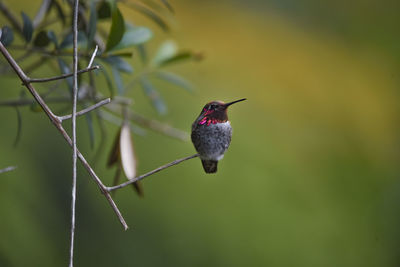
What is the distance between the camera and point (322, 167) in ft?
7.72

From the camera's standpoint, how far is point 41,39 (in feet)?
3.47

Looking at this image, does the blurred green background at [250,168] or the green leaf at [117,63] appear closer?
the green leaf at [117,63]

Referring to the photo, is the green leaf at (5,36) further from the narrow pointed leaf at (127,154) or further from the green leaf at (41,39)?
the narrow pointed leaf at (127,154)

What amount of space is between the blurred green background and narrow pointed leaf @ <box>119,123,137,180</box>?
1.80 ft

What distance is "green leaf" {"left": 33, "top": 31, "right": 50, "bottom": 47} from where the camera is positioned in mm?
1051

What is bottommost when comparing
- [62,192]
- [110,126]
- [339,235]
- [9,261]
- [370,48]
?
[339,235]

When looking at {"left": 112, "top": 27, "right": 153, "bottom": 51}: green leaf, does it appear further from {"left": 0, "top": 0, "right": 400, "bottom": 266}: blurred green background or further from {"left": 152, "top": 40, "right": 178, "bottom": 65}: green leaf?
{"left": 0, "top": 0, "right": 400, "bottom": 266}: blurred green background

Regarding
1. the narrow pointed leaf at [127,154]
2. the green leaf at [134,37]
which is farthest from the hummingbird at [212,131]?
the green leaf at [134,37]

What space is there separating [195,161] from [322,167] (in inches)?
24.5

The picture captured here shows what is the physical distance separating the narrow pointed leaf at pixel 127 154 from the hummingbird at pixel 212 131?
0.27 metres

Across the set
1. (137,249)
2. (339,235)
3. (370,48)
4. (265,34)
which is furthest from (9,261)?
(370,48)

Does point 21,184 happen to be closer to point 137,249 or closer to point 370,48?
point 137,249

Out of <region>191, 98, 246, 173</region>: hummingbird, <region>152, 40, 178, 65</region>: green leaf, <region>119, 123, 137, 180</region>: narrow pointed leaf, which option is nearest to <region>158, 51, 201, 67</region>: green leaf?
<region>152, 40, 178, 65</region>: green leaf

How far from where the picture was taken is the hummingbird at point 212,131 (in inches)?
29.1
